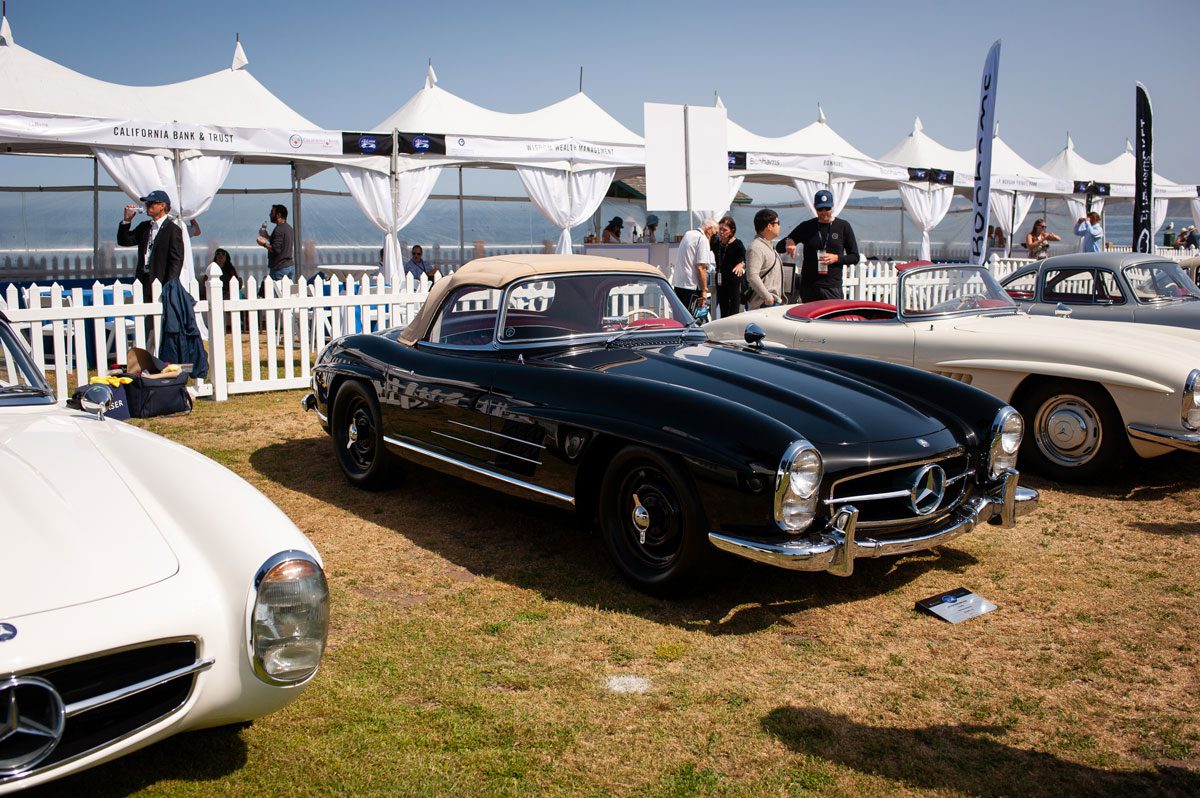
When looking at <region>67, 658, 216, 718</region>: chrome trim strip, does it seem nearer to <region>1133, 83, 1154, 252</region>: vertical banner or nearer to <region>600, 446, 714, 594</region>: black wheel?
<region>600, 446, 714, 594</region>: black wheel

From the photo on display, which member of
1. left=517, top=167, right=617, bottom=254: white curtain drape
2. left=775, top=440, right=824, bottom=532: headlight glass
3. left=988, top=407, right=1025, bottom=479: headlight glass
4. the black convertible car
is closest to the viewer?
left=775, top=440, right=824, bottom=532: headlight glass

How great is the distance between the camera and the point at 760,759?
9.74ft

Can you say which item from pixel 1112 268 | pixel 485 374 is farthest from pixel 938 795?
pixel 1112 268

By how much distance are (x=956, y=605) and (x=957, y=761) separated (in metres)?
1.33

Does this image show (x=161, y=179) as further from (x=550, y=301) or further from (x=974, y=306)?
(x=974, y=306)

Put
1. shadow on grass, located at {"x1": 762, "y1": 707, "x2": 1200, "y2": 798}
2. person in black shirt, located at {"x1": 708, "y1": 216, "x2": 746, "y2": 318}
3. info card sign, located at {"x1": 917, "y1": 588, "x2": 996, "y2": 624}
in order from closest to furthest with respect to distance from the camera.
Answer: shadow on grass, located at {"x1": 762, "y1": 707, "x2": 1200, "y2": 798}
info card sign, located at {"x1": 917, "y1": 588, "x2": 996, "y2": 624}
person in black shirt, located at {"x1": 708, "y1": 216, "x2": 746, "y2": 318}

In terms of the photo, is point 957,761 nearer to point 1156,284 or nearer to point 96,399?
point 96,399

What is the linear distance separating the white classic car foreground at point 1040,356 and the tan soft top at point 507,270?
0.91 metres

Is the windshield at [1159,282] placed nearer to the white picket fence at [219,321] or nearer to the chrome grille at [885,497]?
the chrome grille at [885,497]

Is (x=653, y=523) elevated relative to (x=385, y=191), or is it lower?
lower

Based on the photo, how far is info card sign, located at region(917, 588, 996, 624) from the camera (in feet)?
13.4

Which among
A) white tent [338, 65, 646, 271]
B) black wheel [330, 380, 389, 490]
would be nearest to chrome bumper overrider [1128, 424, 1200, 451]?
black wheel [330, 380, 389, 490]

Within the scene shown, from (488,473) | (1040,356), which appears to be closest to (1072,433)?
(1040,356)

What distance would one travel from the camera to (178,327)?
8609 mm
